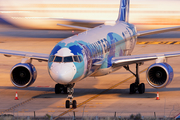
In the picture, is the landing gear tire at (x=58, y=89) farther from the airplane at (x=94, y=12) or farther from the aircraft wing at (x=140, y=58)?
the airplane at (x=94, y=12)

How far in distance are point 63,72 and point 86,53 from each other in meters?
2.65

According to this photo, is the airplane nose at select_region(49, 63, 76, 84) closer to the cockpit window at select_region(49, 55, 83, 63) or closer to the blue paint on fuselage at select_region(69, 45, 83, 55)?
the cockpit window at select_region(49, 55, 83, 63)

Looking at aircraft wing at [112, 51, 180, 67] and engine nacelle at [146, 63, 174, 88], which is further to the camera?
aircraft wing at [112, 51, 180, 67]

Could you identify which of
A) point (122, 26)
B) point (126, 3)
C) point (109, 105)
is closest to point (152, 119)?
point (109, 105)

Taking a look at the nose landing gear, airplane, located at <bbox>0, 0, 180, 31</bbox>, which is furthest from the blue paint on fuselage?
airplane, located at <bbox>0, 0, 180, 31</bbox>

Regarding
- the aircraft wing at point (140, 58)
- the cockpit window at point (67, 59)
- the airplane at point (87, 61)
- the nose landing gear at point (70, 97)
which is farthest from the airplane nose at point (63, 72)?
the aircraft wing at point (140, 58)

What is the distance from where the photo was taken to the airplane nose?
19.5m

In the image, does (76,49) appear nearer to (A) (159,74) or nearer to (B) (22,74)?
(B) (22,74)

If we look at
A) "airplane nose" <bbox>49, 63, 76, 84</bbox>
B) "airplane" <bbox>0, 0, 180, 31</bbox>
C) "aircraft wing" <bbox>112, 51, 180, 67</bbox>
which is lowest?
"airplane nose" <bbox>49, 63, 76, 84</bbox>

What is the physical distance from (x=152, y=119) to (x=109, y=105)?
522cm

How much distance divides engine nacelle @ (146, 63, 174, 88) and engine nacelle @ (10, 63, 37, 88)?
7.08 metres

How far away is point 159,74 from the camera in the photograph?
76.1ft

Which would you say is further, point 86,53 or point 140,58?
point 140,58

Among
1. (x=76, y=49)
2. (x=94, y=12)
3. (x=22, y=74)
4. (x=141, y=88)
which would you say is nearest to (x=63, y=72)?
(x=76, y=49)
